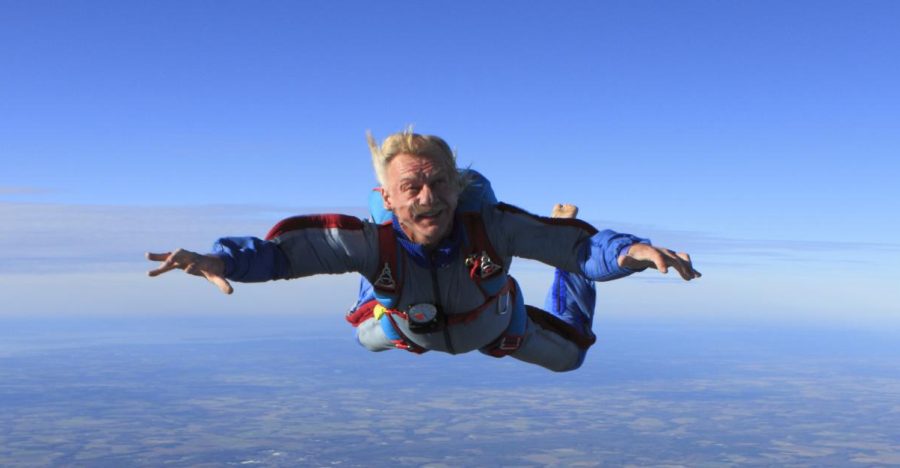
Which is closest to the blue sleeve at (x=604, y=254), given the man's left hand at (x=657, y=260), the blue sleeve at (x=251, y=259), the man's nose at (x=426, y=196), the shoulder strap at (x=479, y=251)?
the man's left hand at (x=657, y=260)

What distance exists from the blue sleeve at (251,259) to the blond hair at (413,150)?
4.01 ft

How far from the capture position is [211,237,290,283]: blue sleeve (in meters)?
6.18

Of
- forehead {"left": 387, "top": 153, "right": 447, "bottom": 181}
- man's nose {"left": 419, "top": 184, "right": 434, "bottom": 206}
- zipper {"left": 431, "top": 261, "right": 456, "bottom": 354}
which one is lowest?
zipper {"left": 431, "top": 261, "right": 456, "bottom": 354}

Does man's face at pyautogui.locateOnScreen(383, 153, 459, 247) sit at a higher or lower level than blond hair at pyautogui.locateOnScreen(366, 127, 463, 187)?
lower

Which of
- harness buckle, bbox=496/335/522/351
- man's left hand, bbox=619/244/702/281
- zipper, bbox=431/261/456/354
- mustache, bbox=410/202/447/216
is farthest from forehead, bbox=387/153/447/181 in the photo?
harness buckle, bbox=496/335/522/351

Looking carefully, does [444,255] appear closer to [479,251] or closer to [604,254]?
[479,251]

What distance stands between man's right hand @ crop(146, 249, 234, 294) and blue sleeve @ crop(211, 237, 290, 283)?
23 cm

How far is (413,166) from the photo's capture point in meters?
7.03

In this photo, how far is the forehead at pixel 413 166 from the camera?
700 centimetres

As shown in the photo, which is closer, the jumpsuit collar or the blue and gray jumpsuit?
the blue and gray jumpsuit

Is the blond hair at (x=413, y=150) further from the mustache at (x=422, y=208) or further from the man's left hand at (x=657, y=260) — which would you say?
the man's left hand at (x=657, y=260)

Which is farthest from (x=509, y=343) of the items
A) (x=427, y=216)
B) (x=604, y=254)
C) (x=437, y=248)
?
(x=604, y=254)

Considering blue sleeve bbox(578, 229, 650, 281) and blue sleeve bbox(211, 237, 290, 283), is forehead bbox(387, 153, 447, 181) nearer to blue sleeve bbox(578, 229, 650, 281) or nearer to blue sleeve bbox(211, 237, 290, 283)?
blue sleeve bbox(211, 237, 290, 283)

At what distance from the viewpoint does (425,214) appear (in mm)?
7012
